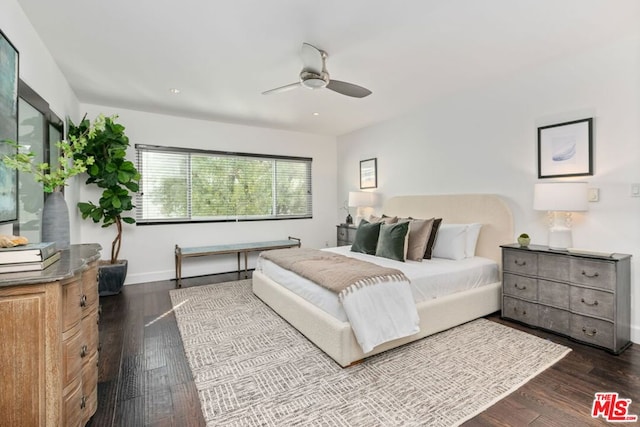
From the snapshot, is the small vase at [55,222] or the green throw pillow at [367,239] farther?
the green throw pillow at [367,239]

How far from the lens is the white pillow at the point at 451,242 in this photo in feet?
12.0

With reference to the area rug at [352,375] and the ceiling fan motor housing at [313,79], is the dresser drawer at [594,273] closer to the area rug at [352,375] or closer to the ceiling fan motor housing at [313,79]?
the area rug at [352,375]

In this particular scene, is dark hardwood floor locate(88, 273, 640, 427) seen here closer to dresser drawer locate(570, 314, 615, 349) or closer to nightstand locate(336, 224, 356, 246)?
dresser drawer locate(570, 314, 615, 349)

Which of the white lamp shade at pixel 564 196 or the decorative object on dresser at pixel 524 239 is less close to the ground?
the white lamp shade at pixel 564 196

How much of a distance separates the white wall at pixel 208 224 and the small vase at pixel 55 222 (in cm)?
285

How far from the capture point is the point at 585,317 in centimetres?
269

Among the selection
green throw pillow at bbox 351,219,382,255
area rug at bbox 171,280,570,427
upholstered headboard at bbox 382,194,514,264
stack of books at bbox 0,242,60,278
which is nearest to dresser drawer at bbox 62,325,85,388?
stack of books at bbox 0,242,60,278

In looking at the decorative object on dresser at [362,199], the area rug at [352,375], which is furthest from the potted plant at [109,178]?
the decorative object on dresser at [362,199]

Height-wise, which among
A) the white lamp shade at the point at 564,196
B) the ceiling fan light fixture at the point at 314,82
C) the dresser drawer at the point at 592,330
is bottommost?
the dresser drawer at the point at 592,330

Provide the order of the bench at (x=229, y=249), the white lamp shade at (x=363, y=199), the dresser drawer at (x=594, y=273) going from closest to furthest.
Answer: the dresser drawer at (x=594, y=273)
the bench at (x=229, y=249)
the white lamp shade at (x=363, y=199)

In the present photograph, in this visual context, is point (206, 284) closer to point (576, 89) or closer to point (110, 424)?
point (110, 424)

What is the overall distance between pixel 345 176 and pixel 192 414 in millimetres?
5150

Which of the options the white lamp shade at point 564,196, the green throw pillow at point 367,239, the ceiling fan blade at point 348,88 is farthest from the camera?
the green throw pillow at point 367,239

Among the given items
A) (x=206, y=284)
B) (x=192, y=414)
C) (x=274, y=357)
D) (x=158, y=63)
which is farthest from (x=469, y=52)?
(x=206, y=284)
